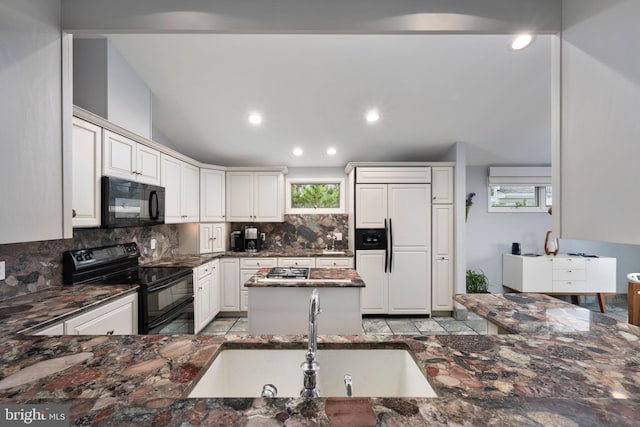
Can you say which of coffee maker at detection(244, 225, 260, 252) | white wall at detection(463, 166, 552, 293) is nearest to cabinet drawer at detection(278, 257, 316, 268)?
coffee maker at detection(244, 225, 260, 252)

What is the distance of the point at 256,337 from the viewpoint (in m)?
1.08

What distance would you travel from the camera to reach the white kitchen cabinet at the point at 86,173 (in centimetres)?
189

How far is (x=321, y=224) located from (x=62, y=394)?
3.91 metres

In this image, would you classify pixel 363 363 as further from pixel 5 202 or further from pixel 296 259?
pixel 296 259

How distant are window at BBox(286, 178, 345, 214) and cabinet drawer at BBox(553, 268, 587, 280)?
3.26 meters

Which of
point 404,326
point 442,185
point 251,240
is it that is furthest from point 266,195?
point 404,326

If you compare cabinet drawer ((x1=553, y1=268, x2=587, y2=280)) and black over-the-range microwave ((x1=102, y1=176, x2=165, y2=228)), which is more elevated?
black over-the-range microwave ((x1=102, y1=176, x2=165, y2=228))

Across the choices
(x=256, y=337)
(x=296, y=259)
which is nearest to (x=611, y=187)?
(x=256, y=337)

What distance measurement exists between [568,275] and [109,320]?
216 inches

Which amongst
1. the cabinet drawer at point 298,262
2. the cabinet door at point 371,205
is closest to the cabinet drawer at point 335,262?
the cabinet drawer at point 298,262

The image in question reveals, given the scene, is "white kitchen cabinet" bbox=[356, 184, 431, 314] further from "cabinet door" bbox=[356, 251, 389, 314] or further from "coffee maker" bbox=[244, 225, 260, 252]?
"coffee maker" bbox=[244, 225, 260, 252]

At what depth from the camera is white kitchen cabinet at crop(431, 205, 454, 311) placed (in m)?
3.80

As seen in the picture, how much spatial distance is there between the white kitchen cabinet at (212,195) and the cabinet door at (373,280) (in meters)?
2.12

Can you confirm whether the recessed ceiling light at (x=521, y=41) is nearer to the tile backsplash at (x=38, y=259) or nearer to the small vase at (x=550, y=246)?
the small vase at (x=550, y=246)
